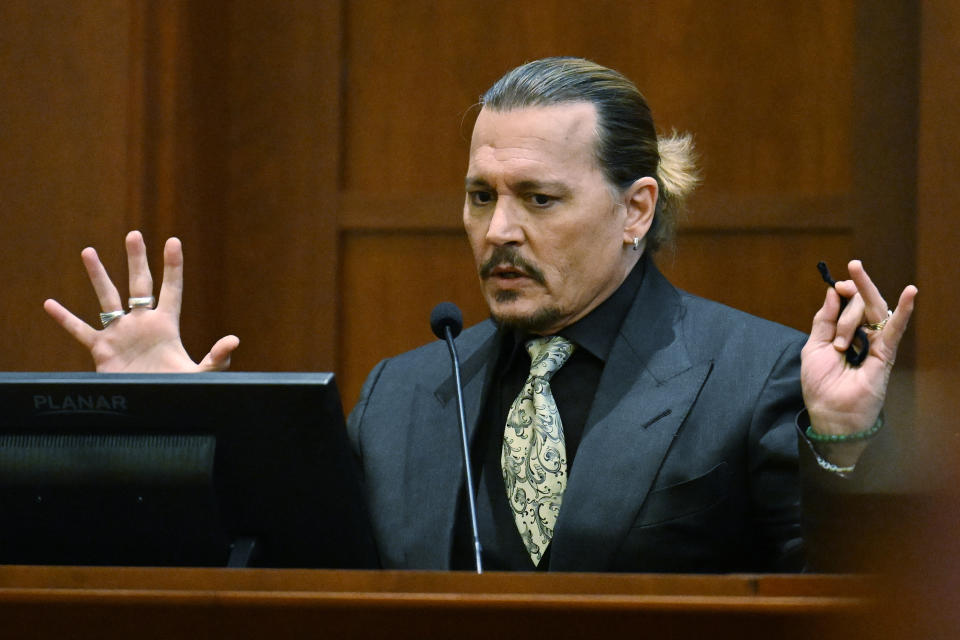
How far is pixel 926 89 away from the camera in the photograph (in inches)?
98.6

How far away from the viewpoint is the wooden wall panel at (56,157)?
267 centimetres

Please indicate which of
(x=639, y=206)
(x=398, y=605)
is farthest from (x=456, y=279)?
(x=398, y=605)

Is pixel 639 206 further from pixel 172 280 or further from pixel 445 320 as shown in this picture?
pixel 172 280

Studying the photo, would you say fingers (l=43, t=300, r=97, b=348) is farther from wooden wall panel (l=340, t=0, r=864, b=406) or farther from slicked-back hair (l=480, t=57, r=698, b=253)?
wooden wall panel (l=340, t=0, r=864, b=406)

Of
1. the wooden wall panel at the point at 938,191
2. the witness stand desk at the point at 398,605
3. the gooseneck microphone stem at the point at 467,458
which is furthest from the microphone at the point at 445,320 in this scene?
the wooden wall panel at the point at 938,191

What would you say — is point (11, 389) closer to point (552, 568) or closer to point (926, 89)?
point (552, 568)

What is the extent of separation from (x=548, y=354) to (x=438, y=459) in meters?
0.25

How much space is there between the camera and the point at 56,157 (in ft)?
8.85

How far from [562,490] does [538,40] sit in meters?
1.29

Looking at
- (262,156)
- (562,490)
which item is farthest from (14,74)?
(562,490)

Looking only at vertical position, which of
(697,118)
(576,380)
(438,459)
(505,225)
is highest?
(697,118)

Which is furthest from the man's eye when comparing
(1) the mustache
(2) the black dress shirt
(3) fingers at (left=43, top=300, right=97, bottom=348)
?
(3) fingers at (left=43, top=300, right=97, bottom=348)

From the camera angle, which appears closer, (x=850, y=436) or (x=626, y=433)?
(x=850, y=436)

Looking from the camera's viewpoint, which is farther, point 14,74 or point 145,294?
point 14,74
